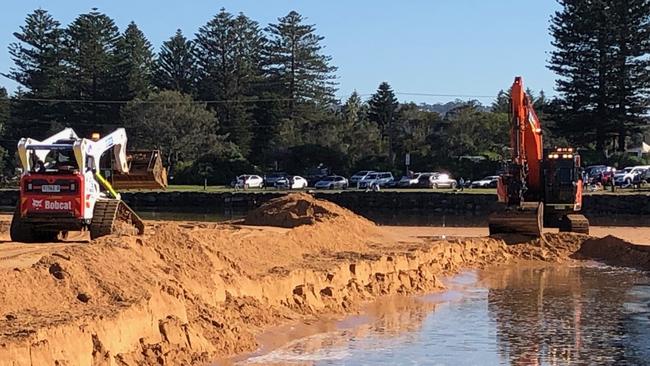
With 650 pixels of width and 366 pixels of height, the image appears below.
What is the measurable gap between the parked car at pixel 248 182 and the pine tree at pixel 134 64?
27404 mm

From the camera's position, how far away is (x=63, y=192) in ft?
Answer: 68.2

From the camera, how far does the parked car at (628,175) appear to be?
62562 mm

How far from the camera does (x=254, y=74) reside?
10406cm

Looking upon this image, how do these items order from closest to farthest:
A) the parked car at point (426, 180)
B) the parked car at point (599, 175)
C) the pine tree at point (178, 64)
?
the parked car at point (599, 175), the parked car at point (426, 180), the pine tree at point (178, 64)

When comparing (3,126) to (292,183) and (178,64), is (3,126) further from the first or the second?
(292,183)

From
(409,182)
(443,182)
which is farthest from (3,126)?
(443,182)

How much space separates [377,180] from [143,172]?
47.5 m

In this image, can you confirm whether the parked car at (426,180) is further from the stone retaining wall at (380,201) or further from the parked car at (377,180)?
the stone retaining wall at (380,201)

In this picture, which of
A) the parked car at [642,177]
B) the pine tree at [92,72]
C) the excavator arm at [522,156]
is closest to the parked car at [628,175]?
the parked car at [642,177]

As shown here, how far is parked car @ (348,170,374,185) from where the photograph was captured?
73.5 metres

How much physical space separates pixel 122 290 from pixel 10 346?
347cm

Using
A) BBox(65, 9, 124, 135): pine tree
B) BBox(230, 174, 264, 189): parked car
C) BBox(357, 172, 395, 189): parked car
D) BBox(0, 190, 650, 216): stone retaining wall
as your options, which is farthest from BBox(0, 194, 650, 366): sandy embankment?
BBox(65, 9, 124, 135): pine tree

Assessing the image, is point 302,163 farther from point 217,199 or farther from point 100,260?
point 100,260

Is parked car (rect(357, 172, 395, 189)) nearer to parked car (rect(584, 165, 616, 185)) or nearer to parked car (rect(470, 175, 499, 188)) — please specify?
parked car (rect(470, 175, 499, 188))
